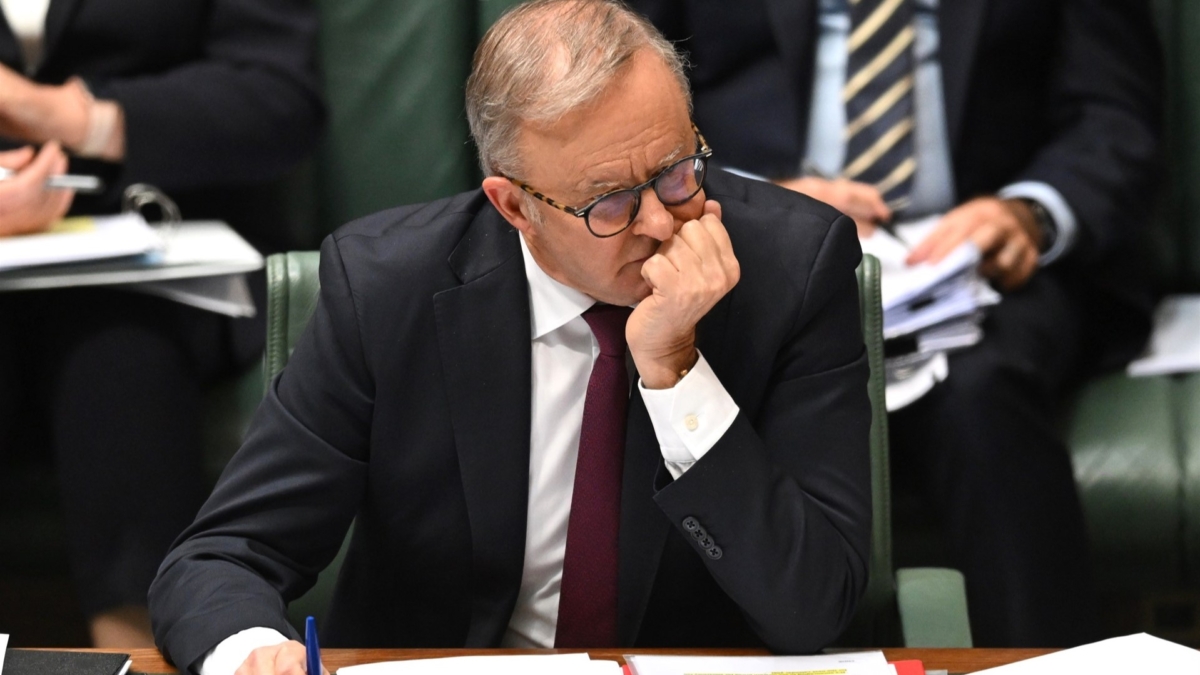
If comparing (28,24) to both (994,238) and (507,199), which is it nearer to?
(507,199)

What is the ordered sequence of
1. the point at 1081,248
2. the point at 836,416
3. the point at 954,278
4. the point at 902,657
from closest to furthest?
the point at 902,657
the point at 836,416
the point at 954,278
the point at 1081,248

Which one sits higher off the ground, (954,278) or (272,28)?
(272,28)

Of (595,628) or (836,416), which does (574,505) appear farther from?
(836,416)

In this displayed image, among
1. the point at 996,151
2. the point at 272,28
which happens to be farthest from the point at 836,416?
the point at 272,28

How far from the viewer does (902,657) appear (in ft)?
4.33

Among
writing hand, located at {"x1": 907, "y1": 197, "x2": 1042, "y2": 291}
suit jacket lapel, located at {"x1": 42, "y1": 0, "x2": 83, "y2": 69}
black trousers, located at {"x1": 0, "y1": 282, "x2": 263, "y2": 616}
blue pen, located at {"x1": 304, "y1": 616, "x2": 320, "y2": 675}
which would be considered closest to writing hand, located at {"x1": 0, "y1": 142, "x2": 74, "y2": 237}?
black trousers, located at {"x1": 0, "y1": 282, "x2": 263, "y2": 616}

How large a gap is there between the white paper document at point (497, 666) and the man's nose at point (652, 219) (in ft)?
1.33

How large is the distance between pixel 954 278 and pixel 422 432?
1.09 m

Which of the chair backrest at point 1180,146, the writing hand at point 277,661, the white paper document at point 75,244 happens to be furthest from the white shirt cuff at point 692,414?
the chair backrest at point 1180,146

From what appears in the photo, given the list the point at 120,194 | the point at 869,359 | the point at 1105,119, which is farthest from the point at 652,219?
the point at 1105,119

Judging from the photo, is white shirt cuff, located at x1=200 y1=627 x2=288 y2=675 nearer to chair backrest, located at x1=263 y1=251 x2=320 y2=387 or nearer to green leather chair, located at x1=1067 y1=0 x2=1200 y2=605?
chair backrest, located at x1=263 y1=251 x2=320 y2=387

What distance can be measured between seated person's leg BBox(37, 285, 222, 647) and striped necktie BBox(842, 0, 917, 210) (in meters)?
1.18

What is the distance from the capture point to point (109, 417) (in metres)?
2.21

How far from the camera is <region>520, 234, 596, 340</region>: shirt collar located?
1563mm
